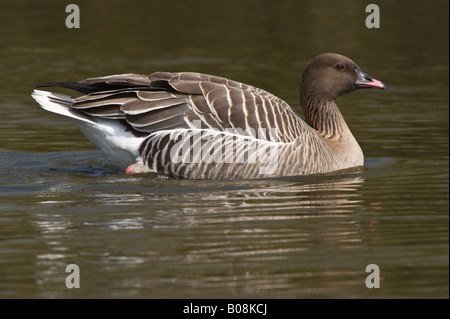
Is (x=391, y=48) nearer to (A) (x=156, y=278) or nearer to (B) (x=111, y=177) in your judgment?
(B) (x=111, y=177)

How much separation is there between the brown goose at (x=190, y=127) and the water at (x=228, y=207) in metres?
0.25

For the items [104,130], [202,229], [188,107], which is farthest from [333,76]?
[202,229]

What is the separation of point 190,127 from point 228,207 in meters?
1.67

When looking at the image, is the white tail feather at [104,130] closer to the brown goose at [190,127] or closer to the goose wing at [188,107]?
the brown goose at [190,127]

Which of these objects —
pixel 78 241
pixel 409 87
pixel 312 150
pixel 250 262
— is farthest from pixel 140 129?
pixel 409 87

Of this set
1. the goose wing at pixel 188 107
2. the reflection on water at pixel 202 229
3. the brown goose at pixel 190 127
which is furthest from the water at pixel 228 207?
the goose wing at pixel 188 107

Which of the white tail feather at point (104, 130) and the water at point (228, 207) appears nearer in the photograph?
the water at point (228, 207)

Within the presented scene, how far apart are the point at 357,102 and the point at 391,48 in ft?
15.8

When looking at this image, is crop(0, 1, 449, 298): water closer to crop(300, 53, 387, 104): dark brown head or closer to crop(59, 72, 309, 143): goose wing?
crop(59, 72, 309, 143): goose wing

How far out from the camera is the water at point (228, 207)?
701 centimetres

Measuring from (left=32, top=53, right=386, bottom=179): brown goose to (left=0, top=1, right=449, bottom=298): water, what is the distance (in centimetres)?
25

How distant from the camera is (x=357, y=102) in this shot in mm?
15805

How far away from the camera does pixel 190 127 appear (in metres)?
10.5

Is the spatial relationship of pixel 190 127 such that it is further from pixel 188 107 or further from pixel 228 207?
pixel 228 207
